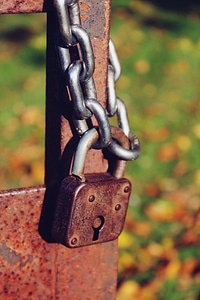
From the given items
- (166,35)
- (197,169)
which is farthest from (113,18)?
(197,169)

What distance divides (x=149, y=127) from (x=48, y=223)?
3170mm

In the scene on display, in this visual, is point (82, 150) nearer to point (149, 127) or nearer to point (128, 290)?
point (128, 290)

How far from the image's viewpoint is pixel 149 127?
4527mm

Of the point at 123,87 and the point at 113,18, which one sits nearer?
the point at 123,87

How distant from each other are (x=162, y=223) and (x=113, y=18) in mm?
3338

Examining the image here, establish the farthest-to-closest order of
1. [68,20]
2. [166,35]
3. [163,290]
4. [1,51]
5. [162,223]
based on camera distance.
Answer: [166,35] < [1,51] < [162,223] < [163,290] < [68,20]

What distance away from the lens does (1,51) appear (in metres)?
5.57

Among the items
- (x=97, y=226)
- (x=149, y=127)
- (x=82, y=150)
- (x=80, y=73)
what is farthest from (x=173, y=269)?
(x=80, y=73)

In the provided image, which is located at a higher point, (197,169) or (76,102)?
(76,102)

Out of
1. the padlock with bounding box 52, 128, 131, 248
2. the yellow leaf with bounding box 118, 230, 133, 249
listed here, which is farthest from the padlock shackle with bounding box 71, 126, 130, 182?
the yellow leaf with bounding box 118, 230, 133, 249

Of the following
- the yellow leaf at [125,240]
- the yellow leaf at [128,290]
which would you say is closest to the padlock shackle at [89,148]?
the yellow leaf at [128,290]

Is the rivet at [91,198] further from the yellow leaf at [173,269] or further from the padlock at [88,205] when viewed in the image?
the yellow leaf at [173,269]

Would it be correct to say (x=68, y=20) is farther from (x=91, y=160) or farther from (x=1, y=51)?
(x=1, y=51)

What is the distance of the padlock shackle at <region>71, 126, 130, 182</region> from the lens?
4.25 feet
